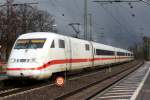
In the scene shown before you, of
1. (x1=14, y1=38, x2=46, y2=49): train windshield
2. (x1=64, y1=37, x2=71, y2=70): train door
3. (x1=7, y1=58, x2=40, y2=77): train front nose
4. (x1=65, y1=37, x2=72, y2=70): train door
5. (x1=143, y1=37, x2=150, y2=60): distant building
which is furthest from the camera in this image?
(x1=143, y1=37, x2=150, y2=60): distant building

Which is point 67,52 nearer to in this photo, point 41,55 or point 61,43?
point 61,43

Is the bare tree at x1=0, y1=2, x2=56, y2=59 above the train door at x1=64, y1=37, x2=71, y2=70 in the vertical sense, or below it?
above

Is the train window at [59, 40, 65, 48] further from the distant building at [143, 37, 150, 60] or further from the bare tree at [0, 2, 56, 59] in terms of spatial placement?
the distant building at [143, 37, 150, 60]

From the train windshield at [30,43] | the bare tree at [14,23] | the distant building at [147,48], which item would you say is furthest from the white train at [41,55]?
the distant building at [147,48]

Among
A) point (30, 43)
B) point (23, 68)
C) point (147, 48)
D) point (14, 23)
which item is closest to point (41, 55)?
point (23, 68)

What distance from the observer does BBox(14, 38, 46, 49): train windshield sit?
27.1 m

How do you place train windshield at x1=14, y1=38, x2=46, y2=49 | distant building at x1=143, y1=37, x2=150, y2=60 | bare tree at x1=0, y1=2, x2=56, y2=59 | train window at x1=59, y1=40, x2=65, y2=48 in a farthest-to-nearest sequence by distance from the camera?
distant building at x1=143, y1=37, x2=150, y2=60 < bare tree at x1=0, y1=2, x2=56, y2=59 < train window at x1=59, y1=40, x2=65, y2=48 < train windshield at x1=14, y1=38, x2=46, y2=49

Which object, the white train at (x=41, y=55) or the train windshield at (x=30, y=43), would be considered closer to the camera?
the white train at (x=41, y=55)

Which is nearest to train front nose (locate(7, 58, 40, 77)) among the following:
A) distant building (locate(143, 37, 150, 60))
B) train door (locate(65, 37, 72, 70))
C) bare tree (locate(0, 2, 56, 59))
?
train door (locate(65, 37, 72, 70))

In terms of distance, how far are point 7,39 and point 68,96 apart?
3891 cm

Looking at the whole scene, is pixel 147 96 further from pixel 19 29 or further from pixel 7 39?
pixel 19 29

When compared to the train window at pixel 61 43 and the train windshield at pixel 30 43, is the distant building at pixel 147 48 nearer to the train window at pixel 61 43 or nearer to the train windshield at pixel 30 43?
the train window at pixel 61 43

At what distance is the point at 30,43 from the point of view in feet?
90.5

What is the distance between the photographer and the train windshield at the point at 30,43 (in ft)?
88.9
